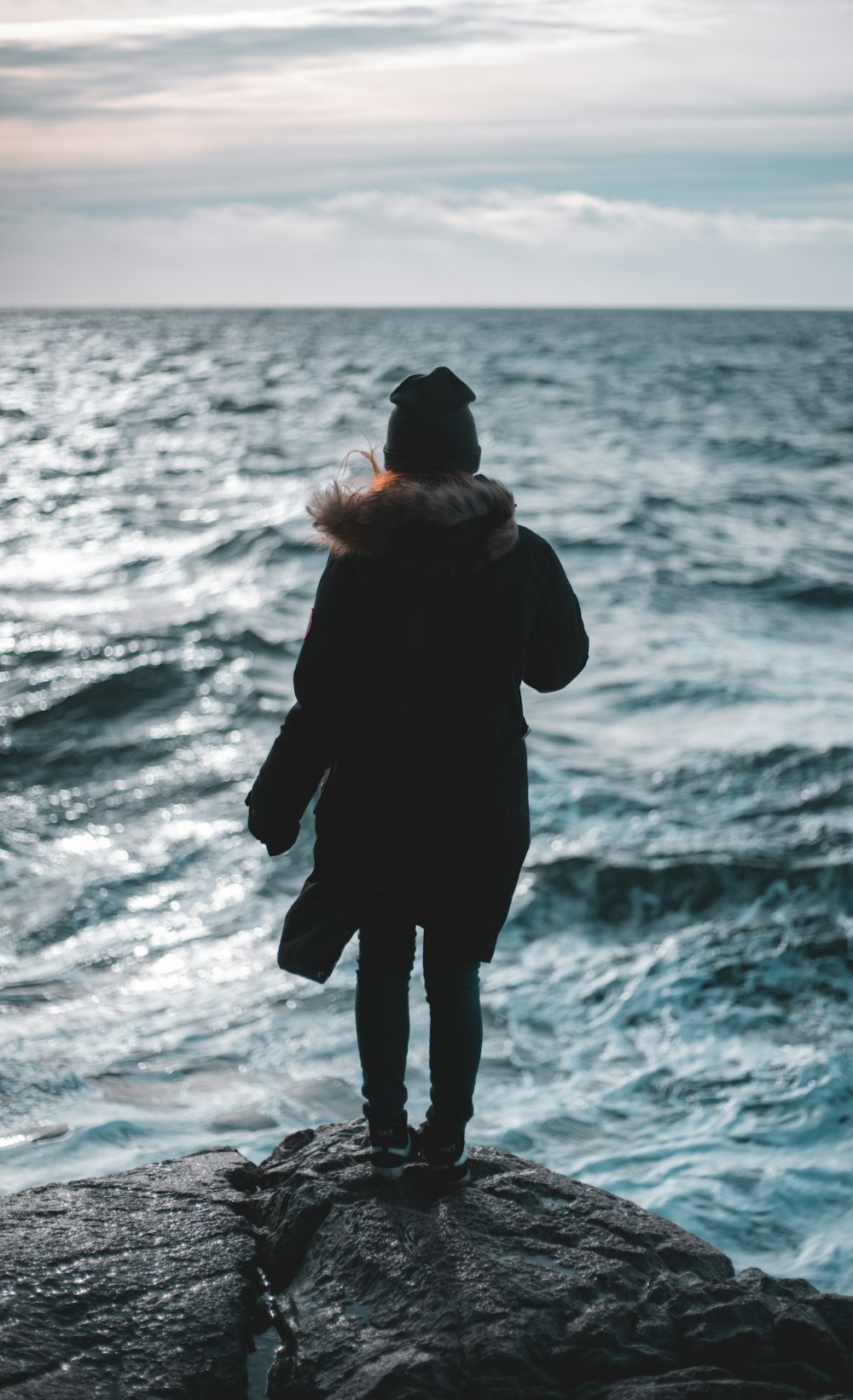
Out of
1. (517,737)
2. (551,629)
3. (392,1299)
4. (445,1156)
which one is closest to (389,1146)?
(445,1156)

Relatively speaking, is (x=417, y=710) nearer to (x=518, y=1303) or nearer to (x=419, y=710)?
(x=419, y=710)

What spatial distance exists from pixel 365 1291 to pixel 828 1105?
2.79 metres

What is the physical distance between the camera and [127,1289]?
7.94 ft

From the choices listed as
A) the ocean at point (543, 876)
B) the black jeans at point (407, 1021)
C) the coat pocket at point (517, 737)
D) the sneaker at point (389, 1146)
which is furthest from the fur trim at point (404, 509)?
the ocean at point (543, 876)

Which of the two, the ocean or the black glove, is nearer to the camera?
the black glove

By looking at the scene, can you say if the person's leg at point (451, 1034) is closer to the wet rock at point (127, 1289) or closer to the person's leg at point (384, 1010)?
the person's leg at point (384, 1010)

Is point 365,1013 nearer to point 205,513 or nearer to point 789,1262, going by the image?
point 789,1262

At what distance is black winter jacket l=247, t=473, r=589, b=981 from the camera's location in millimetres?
2391

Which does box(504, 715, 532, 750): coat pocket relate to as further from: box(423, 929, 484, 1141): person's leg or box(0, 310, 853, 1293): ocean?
box(0, 310, 853, 1293): ocean

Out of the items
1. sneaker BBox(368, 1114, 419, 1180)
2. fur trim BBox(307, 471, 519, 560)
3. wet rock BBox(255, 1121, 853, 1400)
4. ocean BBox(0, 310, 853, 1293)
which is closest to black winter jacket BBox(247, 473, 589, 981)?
fur trim BBox(307, 471, 519, 560)

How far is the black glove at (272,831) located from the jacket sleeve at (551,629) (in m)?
0.59

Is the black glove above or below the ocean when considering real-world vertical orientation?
above

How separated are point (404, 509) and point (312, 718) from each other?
1.50ft

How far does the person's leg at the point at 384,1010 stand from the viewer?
2.61 m
